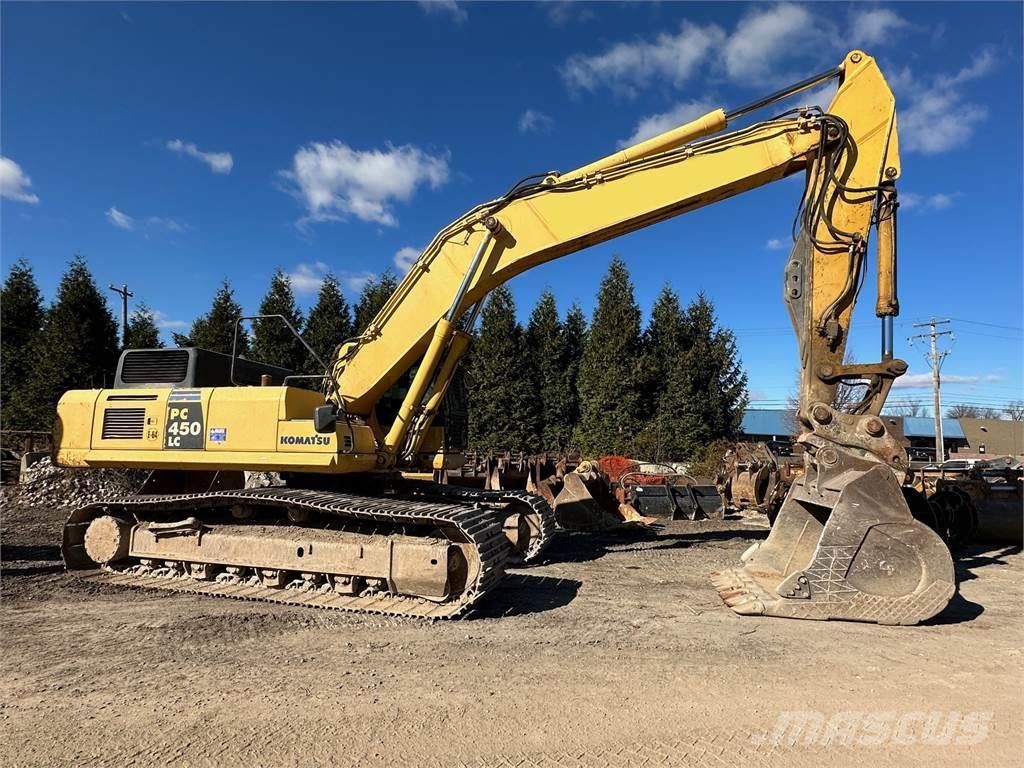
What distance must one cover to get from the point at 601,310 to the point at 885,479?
1910 cm

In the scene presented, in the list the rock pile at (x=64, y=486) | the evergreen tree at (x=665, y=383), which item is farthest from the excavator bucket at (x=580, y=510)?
the evergreen tree at (x=665, y=383)

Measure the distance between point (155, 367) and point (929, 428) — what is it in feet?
204

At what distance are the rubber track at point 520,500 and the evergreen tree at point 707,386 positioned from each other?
15511 mm

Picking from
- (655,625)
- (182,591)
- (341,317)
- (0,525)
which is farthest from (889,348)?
(341,317)

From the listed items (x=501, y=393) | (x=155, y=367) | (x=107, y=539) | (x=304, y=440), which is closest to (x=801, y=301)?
(x=304, y=440)

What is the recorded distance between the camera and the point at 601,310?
24000mm

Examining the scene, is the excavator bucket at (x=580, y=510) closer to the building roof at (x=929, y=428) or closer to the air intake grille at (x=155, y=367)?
the air intake grille at (x=155, y=367)

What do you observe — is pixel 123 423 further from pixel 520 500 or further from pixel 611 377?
pixel 611 377

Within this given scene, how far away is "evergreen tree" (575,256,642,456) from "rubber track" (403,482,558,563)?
15026mm

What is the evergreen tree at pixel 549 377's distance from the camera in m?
23.6

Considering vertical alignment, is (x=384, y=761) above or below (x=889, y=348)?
below

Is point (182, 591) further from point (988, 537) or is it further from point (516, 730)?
point (988, 537)

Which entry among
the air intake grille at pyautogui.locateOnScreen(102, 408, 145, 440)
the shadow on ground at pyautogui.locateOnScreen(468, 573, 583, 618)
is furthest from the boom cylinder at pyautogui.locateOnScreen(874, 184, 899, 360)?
the air intake grille at pyautogui.locateOnScreen(102, 408, 145, 440)

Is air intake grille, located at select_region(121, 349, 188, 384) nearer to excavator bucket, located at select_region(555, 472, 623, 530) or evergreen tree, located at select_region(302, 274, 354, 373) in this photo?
excavator bucket, located at select_region(555, 472, 623, 530)
